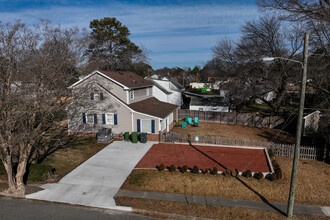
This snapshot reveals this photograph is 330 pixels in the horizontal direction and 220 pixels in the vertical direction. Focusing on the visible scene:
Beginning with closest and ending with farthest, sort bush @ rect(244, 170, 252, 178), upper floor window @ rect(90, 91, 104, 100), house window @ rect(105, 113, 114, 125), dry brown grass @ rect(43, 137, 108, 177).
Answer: bush @ rect(244, 170, 252, 178) → dry brown grass @ rect(43, 137, 108, 177) → upper floor window @ rect(90, 91, 104, 100) → house window @ rect(105, 113, 114, 125)

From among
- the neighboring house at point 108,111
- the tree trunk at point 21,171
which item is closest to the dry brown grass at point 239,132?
the neighboring house at point 108,111

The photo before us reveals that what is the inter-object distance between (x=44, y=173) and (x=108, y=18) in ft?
139

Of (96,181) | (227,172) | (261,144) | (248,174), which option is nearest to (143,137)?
(96,181)

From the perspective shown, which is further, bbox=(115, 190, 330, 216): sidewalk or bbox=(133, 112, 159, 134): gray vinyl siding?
bbox=(133, 112, 159, 134): gray vinyl siding

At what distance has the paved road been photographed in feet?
34.8

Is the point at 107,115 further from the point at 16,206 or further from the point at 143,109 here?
the point at 16,206

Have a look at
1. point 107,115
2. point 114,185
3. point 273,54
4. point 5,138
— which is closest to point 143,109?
point 107,115

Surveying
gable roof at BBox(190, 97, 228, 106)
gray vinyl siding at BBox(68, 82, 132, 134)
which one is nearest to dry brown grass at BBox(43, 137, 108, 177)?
gray vinyl siding at BBox(68, 82, 132, 134)

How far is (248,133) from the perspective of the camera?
26281 mm

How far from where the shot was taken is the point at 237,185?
13.6m

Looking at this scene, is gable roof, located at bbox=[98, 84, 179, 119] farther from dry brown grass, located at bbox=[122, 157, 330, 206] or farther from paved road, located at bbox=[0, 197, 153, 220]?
paved road, located at bbox=[0, 197, 153, 220]

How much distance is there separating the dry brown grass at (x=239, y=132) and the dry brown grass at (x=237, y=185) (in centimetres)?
852

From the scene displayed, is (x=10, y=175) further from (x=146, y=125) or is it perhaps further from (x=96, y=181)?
(x=146, y=125)

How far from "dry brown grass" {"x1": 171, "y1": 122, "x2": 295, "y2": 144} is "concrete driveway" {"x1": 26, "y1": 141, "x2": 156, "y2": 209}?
9.09 meters
